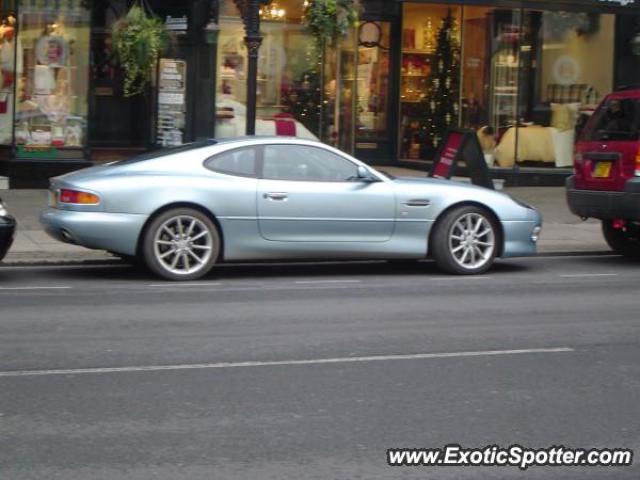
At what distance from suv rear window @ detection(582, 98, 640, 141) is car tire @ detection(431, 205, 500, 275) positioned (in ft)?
6.77

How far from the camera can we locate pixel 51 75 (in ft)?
62.6

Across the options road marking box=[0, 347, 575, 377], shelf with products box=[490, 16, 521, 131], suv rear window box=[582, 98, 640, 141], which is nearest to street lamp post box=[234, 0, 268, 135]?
suv rear window box=[582, 98, 640, 141]

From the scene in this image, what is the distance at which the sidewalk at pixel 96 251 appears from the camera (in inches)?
521

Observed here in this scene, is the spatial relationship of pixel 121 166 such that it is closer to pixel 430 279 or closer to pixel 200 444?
pixel 430 279

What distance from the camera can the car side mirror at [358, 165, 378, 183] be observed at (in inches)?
484

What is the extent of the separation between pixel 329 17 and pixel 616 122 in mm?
4638

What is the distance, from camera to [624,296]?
1144 cm

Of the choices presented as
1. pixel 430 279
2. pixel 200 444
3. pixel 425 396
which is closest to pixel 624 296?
pixel 430 279

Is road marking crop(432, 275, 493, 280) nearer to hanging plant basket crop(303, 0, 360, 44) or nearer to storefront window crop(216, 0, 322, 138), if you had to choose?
hanging plant basket crop(303, 0, 360, 44)

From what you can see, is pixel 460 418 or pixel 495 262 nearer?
pixel 460 418

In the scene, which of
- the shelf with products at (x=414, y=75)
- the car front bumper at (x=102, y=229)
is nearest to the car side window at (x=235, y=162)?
the car front bumper at (x=102, y=229)

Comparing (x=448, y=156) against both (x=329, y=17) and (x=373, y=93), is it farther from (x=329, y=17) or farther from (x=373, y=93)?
(x=373, y=93)

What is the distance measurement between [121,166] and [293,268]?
232cm

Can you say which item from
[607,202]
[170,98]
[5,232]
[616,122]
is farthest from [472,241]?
[170,98]
